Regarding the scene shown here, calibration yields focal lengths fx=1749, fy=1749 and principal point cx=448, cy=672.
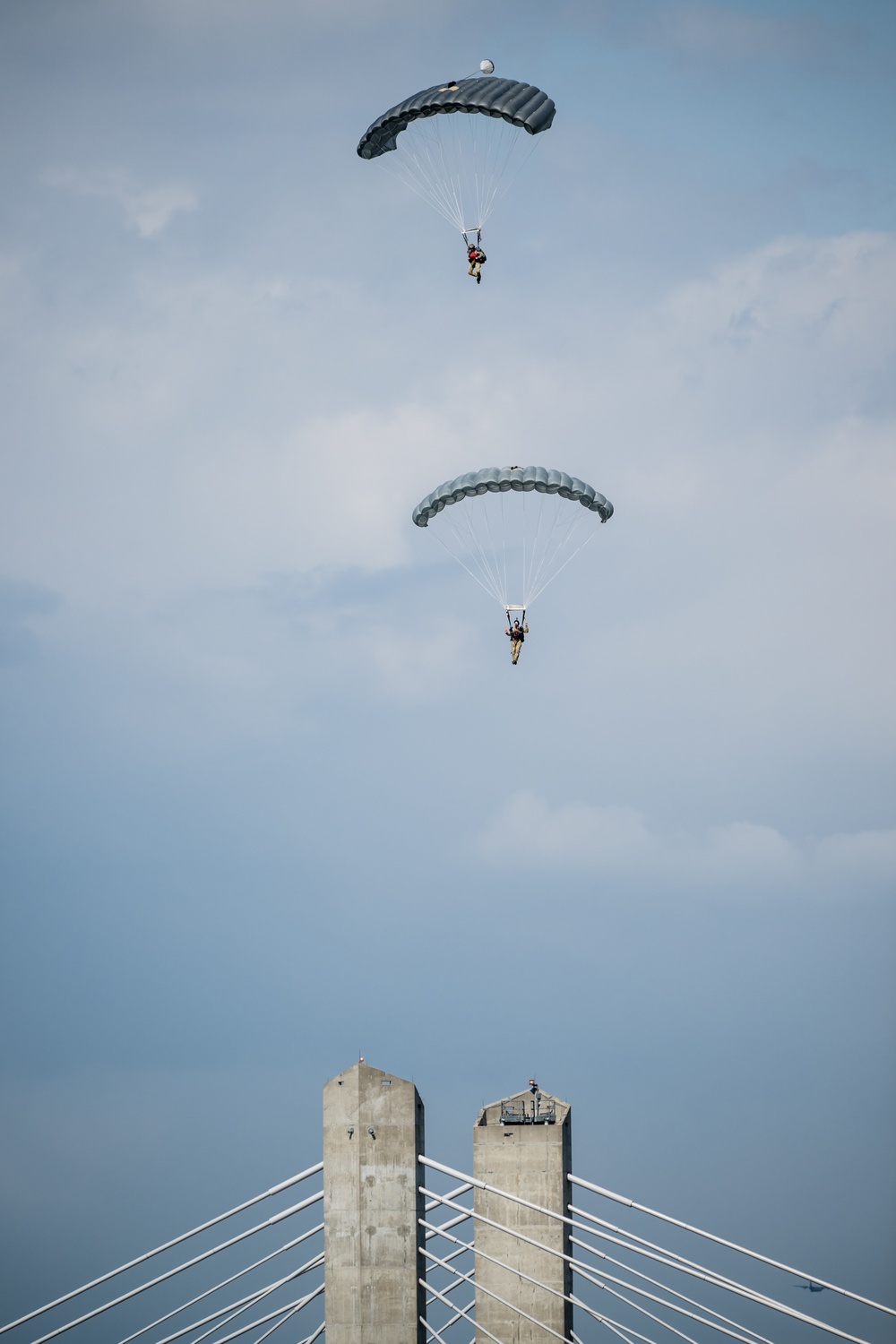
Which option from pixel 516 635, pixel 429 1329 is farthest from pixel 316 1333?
pixel 516 635

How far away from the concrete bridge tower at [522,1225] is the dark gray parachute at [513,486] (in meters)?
18.4

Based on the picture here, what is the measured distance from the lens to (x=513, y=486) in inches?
2077

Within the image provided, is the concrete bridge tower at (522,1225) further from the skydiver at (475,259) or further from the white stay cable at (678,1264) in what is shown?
the skydiver at (475,259)

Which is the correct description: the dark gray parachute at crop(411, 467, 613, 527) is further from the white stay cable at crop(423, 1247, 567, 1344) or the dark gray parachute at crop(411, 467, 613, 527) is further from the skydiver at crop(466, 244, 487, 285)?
the white stay cable at crop(423, 1247, 567, 1344)

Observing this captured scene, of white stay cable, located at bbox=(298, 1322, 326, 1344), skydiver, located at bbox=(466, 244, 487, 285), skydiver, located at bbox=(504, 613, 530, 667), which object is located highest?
skydiver, located at bbox=(466, 244, 487, 285)

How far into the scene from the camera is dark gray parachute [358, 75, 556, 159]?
50375 millimetres

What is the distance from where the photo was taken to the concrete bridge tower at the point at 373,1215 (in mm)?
41188

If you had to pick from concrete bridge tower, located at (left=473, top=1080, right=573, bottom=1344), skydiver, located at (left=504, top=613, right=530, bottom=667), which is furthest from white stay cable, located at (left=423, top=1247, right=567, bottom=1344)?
skydiver, located at (left=504, top=613, right=530, bottom=667)

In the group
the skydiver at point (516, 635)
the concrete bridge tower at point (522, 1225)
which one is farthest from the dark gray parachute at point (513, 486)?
the concrete bridge tower at point (522, 1225)

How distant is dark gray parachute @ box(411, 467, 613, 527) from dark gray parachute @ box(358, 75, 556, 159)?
986 centimetres

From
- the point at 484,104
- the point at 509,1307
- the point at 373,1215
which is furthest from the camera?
the point at 484,104

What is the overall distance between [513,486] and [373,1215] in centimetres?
2204

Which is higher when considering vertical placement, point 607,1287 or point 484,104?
point 484,104

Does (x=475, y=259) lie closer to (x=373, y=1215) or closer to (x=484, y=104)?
(x=484, y=104)
